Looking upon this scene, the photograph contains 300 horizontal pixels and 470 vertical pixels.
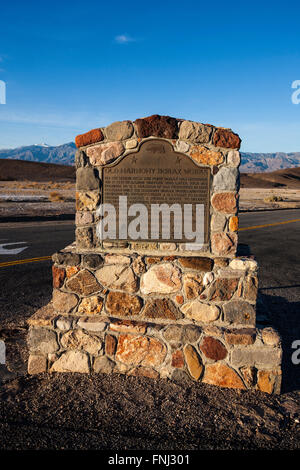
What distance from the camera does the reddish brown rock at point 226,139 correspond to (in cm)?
351

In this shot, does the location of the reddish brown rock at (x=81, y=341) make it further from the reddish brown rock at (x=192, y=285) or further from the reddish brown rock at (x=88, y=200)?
the reddish brown rock at (x=88, y=200)

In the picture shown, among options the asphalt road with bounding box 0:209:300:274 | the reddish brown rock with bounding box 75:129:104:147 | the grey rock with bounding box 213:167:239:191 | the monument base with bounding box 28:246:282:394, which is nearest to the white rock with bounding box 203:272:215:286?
the monument base with bounding box 28:246:282:394

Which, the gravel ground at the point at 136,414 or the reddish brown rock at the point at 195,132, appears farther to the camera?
the reddish brown rock at the point at 195,132

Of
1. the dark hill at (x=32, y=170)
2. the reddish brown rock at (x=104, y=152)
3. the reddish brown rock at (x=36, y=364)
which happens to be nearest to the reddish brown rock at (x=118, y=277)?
the reddish brown rock at (x=36, y=364)

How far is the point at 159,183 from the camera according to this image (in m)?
3.63

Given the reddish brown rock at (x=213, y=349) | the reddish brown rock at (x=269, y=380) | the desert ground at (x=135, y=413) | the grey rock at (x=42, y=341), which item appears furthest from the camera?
the grey rock at (x=42, y=341)

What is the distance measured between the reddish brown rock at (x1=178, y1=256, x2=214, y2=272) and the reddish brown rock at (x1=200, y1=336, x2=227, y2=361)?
699 millimetres

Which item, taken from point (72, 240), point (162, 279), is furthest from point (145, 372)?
point (72, 240)

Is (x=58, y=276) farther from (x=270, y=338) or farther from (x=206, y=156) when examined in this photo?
(x=270, y=338)

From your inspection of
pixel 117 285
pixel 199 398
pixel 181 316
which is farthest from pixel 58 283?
pixel 199 398

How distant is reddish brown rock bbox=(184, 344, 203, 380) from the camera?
11.4ft

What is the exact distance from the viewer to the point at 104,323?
362 centimetres

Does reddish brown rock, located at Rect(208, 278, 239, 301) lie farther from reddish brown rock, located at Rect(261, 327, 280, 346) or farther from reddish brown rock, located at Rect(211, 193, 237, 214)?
reddish brown rock, located at Rect(211, 193, 237, 214)

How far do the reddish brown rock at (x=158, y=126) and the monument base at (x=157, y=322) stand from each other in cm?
125
